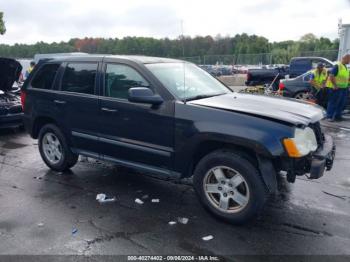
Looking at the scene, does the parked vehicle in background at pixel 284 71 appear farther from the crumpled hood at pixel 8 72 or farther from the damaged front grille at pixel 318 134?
the damaged front grille at pixel 318 134

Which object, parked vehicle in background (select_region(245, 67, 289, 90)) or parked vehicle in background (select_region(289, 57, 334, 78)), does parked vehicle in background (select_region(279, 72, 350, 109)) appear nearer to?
parked vehicle in background (select_region(289, 57, 334, 78))

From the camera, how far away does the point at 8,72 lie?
899 centimetres

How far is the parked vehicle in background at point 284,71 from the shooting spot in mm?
16875

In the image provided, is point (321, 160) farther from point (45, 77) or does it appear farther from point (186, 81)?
point (45, 77)

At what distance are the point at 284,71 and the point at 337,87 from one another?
8.98 m

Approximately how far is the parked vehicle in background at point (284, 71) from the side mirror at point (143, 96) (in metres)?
13.0

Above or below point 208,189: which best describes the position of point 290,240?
below

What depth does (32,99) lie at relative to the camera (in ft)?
18.5

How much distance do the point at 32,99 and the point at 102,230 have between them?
2.88m

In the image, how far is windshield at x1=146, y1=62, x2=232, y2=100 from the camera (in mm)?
4289

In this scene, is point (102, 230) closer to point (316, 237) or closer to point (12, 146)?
point (316, 237)

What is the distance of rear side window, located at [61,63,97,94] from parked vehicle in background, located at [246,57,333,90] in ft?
40.9

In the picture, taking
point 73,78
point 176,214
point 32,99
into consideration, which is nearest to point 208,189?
point 176,214

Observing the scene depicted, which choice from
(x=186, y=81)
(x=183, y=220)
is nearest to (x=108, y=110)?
(x=186, y=81)
